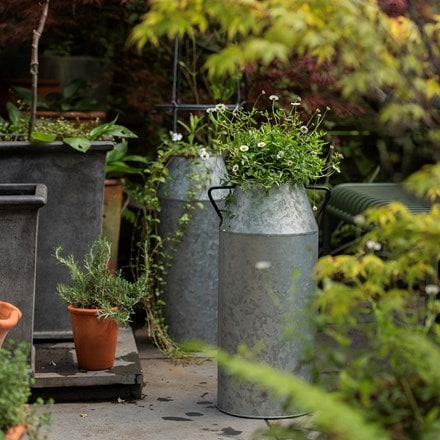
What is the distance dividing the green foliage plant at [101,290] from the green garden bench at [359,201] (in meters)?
1.71

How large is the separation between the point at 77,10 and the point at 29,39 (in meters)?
0.47

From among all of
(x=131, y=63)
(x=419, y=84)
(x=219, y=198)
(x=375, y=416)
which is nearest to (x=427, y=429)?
(x=375, y=416)

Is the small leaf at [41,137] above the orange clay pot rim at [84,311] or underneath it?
above

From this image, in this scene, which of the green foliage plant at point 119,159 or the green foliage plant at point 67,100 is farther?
the green foliage plant at point 67,100

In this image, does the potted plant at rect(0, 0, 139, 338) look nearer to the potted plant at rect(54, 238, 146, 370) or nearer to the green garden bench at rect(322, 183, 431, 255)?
the potted plant at rect(54, 238, 146, 370)

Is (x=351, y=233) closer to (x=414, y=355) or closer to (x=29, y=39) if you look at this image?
(x=29, y=39)

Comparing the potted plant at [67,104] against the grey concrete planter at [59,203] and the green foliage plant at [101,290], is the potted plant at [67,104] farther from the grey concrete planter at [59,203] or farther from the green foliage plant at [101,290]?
the green foliage plant at [101,290]

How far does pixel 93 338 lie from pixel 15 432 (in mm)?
2149

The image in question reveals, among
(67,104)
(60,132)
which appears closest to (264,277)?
(60,132)

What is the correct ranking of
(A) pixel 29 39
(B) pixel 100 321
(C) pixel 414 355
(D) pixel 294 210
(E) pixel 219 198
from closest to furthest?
(C) pixel 414 355 → (D) pixel 294 210 → (B) pixel 100 321 → (E) pixel 219 198 → (A) pixel 29 39

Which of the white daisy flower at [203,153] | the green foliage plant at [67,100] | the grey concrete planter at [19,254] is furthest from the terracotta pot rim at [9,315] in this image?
the green foliage plant at [67,100]

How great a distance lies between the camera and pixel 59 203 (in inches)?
215

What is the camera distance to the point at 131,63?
23.9 feet

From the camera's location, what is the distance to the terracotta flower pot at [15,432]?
2.77 metres
